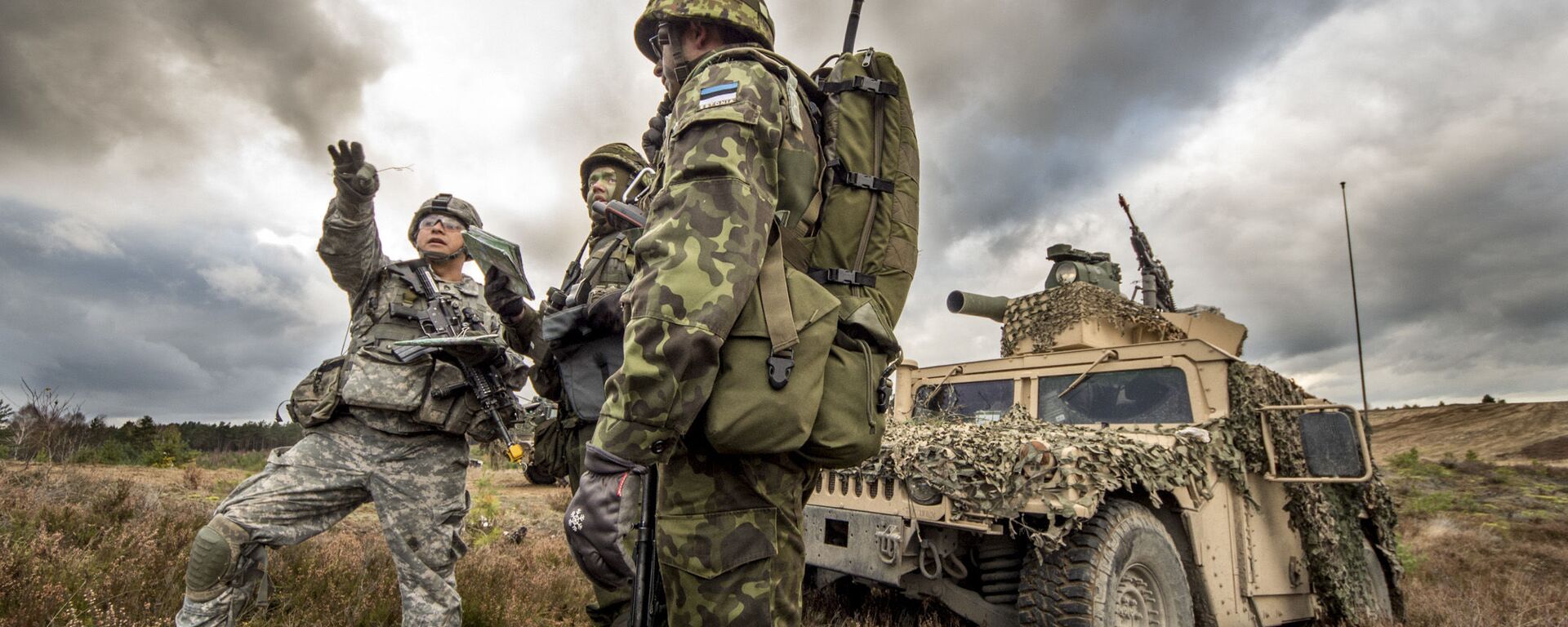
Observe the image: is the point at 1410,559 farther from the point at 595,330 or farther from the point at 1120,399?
the point at 595,330

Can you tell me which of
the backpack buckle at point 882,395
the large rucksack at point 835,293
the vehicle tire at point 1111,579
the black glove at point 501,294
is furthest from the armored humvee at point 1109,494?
the black glove at point 501,294

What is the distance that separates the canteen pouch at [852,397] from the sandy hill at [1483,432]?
18108mm

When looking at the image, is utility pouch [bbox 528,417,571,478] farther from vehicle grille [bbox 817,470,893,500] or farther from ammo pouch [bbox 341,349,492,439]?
vehicle grille [bbox 817,470,893,500]

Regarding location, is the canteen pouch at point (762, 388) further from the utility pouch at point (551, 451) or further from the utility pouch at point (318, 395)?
the utility pouch at point (318, 395)

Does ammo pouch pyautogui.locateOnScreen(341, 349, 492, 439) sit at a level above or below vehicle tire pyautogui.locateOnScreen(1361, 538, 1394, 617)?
above

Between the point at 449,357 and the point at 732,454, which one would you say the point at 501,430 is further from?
the point at 732,454

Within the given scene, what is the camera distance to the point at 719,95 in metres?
1.68

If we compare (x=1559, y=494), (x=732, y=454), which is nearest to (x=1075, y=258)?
(x=732, y=454)

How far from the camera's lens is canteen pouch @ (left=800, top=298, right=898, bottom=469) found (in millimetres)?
1686

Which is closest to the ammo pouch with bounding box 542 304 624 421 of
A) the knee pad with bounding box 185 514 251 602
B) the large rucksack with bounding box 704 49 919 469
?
the large rucksack with bounding box 704 49 919 469

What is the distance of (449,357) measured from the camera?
3.17 metres

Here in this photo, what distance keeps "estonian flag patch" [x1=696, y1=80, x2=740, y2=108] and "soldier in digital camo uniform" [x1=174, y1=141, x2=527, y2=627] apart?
1749 mm

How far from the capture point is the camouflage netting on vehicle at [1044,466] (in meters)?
3.39

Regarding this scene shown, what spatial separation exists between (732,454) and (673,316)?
0.36 metres
